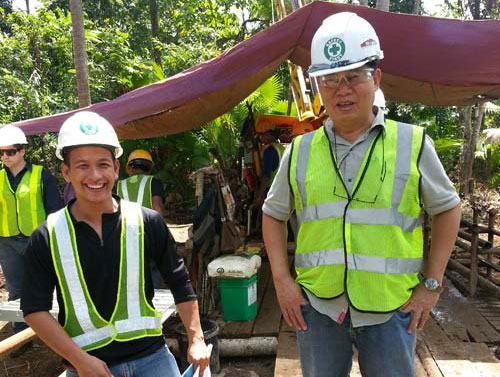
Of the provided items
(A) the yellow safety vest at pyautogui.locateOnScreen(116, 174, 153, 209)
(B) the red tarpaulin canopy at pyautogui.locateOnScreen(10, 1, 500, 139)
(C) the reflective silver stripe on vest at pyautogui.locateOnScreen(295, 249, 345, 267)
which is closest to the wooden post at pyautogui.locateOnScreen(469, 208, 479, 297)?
(B) the red tarpaulin canopy at pyautogui.locateOnScreen(10, 1, 500, 139)

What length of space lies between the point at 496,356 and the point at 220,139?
18.8ft

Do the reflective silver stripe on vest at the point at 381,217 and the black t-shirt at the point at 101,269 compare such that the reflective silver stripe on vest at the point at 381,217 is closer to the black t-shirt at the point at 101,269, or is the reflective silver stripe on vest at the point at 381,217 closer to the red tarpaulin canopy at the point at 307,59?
the black t-shirt at the point at 101,269

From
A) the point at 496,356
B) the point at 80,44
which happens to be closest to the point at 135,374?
the point at 496,356

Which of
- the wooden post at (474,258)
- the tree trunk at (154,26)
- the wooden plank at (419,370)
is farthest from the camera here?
the tree trunk at (154,26)

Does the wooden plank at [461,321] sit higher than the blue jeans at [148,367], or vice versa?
the blue jeans at [148,367]

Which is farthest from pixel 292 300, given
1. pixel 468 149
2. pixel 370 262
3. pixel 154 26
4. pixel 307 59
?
pixel 154 26

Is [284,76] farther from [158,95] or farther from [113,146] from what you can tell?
[113,146]

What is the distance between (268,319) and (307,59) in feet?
8.80

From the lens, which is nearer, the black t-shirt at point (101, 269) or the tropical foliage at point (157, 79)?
the black t-shirt at point (101, 269)

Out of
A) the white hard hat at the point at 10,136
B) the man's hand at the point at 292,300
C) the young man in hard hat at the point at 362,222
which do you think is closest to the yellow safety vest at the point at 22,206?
the white hard hat at the point at 10,136

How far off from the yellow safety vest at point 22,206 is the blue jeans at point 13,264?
12 centimetres

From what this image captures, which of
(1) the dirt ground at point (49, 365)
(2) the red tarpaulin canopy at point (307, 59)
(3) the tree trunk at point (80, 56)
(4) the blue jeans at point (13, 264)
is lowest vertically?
(1) the dirt ground at point (49, 365)

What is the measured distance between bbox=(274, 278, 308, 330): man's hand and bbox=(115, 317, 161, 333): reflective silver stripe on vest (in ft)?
1.83

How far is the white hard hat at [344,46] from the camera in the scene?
1640 millimetres
